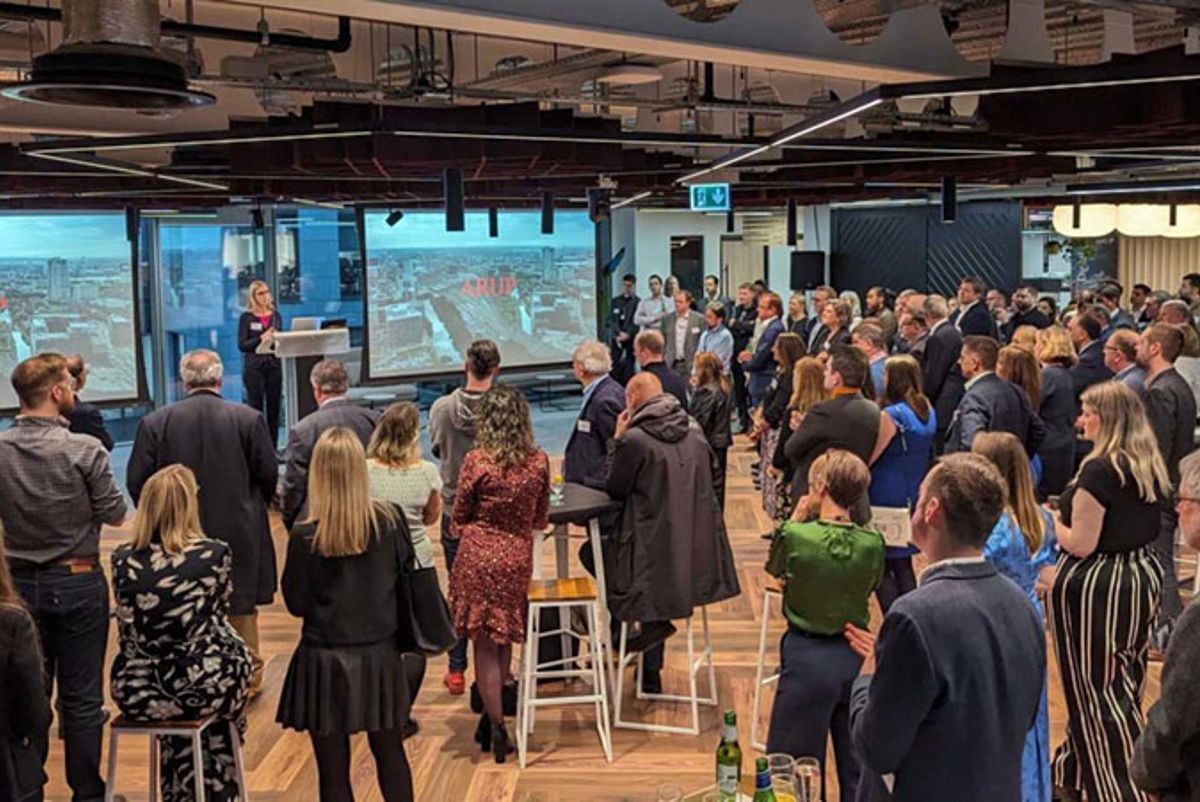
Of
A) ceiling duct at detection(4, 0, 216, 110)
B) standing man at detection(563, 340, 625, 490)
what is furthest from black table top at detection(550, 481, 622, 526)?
ceiling duct at detection(4, 0, 216, 110)

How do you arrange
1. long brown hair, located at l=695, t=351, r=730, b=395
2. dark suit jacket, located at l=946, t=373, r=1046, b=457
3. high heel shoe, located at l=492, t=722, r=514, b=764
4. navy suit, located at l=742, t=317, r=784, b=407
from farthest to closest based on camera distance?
navy suit, located at l=742, t=317, r=784, b=407
long brown hair, located at l=695, t=351, r=730, b=395
dark suit jacket, located at l=946, t=373, r=1046, b=457
high heel shoe, located at l=492, t=722, r=514, b=764

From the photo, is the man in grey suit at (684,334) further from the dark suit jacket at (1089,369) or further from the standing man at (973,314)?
the dark suit jacket at (1089,369)

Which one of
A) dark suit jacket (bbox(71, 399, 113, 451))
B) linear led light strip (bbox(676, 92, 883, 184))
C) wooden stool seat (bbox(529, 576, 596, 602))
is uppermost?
linear led light strip (bbox(676, 92, 883, 184))

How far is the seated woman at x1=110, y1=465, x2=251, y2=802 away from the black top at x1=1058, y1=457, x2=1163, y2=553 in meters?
2.83

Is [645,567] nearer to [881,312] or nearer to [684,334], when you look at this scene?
[881,312]

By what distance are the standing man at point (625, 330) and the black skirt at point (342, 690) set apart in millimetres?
10793

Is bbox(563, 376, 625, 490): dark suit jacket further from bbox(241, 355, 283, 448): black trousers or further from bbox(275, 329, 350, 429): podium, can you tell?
bbox(241, 355, 283, 448): black trousers

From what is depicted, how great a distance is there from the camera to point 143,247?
16172 millimetres

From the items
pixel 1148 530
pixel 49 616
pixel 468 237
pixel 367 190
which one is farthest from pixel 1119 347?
pixel 367 190

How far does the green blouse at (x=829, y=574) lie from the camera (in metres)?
3.52

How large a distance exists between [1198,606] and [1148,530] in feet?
5.66

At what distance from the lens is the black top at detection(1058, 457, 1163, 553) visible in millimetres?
3922

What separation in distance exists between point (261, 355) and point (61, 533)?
6.19 metres

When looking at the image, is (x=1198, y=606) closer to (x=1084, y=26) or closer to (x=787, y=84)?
(x=1084, y=26)
